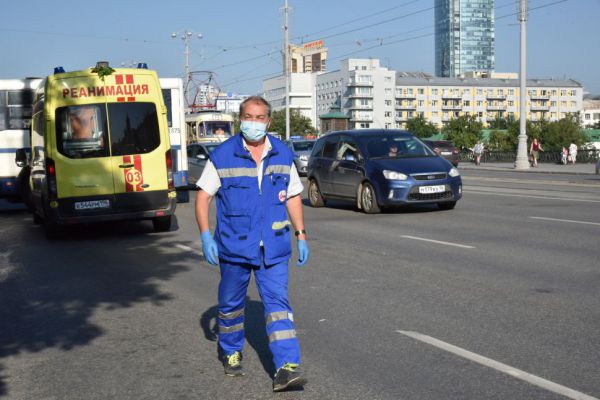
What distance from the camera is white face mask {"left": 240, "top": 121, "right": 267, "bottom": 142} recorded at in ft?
16.7

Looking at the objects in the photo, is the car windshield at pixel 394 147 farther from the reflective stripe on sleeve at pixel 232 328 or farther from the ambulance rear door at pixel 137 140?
the reflective stripe on sleeve at pixel 232 328

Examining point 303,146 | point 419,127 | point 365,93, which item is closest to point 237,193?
point 303,146

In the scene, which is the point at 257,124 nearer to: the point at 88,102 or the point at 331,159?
the point at 88,102

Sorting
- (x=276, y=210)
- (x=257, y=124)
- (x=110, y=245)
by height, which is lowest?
(x=110, y=245)

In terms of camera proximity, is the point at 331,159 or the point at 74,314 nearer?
the point at 74,314

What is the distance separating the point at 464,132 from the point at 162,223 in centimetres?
6686

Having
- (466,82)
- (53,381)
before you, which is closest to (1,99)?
(53,381)

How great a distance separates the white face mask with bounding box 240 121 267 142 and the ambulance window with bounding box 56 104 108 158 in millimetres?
9140

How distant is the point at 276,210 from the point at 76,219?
30.1 feet

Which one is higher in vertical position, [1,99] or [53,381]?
[1,99]

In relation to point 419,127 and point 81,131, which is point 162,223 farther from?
point 419,127

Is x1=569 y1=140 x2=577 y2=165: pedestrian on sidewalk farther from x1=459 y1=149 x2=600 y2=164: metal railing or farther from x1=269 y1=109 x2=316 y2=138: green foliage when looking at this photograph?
x1=269 y1=109 x2=316 y2=138: green foliage

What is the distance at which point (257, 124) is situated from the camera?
5105 millimetres

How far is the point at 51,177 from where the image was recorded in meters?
13.5
